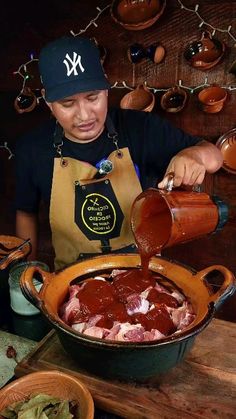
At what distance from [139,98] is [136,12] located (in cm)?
76

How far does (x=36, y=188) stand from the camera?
9.93 feet

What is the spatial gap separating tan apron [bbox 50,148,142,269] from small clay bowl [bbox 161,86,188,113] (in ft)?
4.20

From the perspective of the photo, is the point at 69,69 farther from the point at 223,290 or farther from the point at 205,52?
the point at 205,52

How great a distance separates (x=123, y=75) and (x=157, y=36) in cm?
48

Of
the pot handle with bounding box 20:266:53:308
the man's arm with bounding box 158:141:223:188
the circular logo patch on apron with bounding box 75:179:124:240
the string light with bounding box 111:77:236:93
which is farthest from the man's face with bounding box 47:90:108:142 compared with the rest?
the string light with bounding box 111:77:236:93

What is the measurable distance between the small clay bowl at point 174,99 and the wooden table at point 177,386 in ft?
8.24

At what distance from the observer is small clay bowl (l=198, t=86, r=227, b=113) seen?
3633 mm

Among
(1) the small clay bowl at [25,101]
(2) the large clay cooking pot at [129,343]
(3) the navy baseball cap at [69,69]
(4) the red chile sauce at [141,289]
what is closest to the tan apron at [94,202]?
(3) the navy baseball cap at [69,69]

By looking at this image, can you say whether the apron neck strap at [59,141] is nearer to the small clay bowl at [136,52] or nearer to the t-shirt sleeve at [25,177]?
the t-shirt sleeve at [25,177]

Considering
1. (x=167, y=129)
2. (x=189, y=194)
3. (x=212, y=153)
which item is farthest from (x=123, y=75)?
(x=189, y=194)

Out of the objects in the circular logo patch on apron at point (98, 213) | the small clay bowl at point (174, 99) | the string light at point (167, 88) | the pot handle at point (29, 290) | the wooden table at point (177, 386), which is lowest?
the wooden table at point (177, 386)

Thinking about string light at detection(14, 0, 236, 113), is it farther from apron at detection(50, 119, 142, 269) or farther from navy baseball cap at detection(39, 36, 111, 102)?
navy baseball cap at detection(39, 36, 111, 102)

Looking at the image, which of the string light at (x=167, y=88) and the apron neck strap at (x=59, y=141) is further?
the string light at (x=167, y=88)

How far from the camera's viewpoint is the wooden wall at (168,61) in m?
3.71
